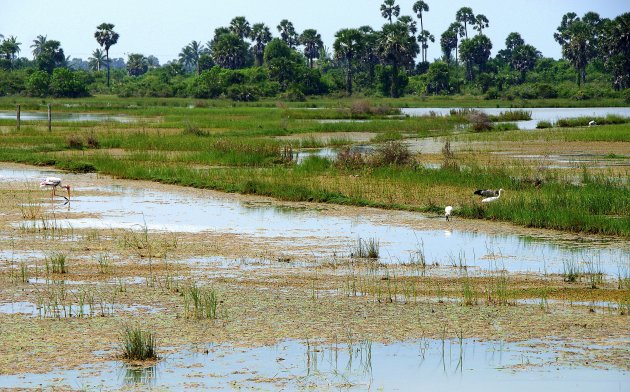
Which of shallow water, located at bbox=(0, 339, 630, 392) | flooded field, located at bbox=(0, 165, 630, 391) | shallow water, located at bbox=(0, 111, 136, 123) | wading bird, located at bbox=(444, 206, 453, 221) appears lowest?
shallow water, located at bbox=(0, 339, 630, 392)

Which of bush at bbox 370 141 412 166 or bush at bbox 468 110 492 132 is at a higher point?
bush at bbox 468 110 492 132

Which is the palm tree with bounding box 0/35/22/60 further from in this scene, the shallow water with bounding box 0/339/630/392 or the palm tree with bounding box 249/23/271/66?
the shallow water with bounding box 0/339/630/392

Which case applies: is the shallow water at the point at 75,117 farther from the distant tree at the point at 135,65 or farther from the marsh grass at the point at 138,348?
the distant tree at the point at 135,65

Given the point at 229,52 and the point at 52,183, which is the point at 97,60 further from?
the point at 52,183

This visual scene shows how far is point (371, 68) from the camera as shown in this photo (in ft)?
357

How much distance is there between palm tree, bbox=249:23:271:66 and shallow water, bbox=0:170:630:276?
4095 inches

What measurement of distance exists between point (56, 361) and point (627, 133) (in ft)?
113

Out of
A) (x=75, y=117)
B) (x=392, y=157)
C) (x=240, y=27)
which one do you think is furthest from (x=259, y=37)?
(x=392, y=157)

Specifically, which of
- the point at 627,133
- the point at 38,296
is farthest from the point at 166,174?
the point at 627,133

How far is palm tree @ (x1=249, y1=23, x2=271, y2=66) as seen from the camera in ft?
407

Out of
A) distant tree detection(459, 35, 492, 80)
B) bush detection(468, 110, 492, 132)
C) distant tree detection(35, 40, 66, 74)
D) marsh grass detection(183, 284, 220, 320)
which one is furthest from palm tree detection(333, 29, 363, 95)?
marsh grass detection(183, 284, 220, 320)

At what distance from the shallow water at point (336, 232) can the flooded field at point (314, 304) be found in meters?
0.06

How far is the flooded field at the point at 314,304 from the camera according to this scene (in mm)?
8227

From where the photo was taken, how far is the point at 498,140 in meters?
39.1
